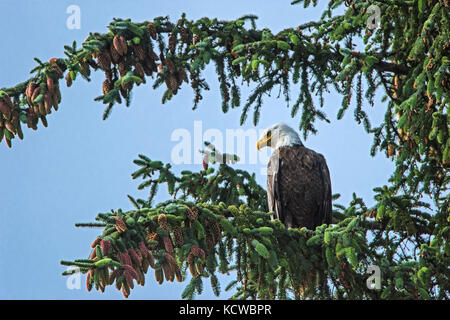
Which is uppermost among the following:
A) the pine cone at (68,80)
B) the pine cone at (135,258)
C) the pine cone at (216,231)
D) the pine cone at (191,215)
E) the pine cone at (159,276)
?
the pine cone at (68,80)

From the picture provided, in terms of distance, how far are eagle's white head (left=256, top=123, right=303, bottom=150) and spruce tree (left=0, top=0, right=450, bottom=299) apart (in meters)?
1.10

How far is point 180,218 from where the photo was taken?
5473mm

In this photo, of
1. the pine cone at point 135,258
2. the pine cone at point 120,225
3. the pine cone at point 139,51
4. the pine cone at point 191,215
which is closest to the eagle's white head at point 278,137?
the pine cone at point 139,51

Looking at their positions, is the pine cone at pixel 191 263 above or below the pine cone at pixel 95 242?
below

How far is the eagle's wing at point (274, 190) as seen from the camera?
26.1 ft

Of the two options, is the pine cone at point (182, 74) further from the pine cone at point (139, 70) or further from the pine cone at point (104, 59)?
the pine cone at point (104, 59)

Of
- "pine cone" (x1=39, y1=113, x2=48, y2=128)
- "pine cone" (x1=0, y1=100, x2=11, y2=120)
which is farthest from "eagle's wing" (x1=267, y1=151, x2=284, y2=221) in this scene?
"pine cone" (x1=0, y1=100, x2=11, y2=120)

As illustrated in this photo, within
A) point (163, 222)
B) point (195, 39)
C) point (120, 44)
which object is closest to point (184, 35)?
point (195, 39)

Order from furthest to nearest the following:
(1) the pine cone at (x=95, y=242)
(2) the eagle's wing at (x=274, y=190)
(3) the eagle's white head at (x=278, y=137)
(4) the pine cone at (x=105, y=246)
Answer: (3) the eagle's white head at (x=278, y=137) < (2) the eagle's wing at (x=274, y=190) < (1) the pine cone at (x=95, y=242) < (4) the pine cone at (x=105, y=246)

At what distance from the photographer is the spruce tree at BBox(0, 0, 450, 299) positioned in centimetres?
557

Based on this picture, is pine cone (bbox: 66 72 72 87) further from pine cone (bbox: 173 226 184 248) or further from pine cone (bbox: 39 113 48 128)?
pine cone (bbox: 173 226 184 248)

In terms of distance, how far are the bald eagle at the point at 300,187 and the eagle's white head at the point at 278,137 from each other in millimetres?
268
